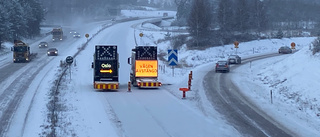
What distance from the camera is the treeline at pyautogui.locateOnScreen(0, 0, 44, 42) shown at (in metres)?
77.7

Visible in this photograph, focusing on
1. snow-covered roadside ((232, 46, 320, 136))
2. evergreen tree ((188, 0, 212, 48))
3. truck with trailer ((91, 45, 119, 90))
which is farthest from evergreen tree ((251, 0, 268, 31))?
truck with trailer ((91, 45, 119, 90))

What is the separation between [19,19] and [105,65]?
62.0 m

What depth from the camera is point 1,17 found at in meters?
75.4

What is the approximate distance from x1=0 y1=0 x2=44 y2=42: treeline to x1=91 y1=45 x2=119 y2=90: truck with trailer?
4652 centimetres

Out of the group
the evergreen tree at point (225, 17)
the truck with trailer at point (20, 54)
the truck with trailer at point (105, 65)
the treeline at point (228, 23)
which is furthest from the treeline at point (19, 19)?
the truck with trailer at point (105, 65)

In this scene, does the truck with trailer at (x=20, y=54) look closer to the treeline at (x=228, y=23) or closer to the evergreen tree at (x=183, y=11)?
the treeline at (x=228, y=23)

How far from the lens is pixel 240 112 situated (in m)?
24.2

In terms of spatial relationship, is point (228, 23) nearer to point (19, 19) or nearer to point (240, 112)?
point (19, 19)

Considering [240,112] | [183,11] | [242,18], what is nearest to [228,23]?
[242,18]

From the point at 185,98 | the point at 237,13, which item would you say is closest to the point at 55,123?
the point at 185,98

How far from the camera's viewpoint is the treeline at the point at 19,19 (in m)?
77.7

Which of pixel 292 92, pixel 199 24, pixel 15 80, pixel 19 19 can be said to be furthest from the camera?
pixel 19 19

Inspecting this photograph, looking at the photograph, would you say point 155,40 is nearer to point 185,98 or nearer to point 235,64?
point 235,64

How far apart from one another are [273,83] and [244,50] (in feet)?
143
